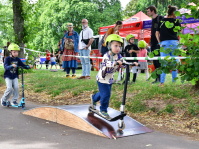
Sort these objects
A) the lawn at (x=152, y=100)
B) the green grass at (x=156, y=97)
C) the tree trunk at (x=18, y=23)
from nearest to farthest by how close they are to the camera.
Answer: the lawn at (x=152, y=100)
the green grass at (x=156, y=97)
the tree trunk at (x=18, y=23)

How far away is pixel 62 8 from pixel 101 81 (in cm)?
3893

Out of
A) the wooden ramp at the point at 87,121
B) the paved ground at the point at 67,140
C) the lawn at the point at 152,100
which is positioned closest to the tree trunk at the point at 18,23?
the lawn at the point at 152,100

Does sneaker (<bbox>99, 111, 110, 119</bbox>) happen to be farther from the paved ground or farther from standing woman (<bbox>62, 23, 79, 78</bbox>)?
standing woman (<bbox>62, 23, 79, 78</bbox>)

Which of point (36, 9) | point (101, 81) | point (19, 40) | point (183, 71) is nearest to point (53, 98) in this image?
point (101, 81)

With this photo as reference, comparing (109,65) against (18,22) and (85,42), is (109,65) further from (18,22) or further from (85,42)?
(18,22)

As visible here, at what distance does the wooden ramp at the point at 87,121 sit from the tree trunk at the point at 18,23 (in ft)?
33.5

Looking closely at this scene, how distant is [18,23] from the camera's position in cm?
1585

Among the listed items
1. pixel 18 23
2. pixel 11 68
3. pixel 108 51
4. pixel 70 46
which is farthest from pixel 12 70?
pixel 18 23

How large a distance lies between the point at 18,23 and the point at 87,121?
39.3 feet

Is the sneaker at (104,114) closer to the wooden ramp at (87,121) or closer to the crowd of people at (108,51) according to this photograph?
the crowd of people at (108,51)

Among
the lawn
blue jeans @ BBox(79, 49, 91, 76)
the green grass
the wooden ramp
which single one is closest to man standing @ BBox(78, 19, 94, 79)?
blue jeans @ BBox(79, 49, 91, 76)

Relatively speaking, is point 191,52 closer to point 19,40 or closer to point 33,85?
point 33,85

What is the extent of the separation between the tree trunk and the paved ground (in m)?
10.8

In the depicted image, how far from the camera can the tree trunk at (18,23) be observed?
15.7m
